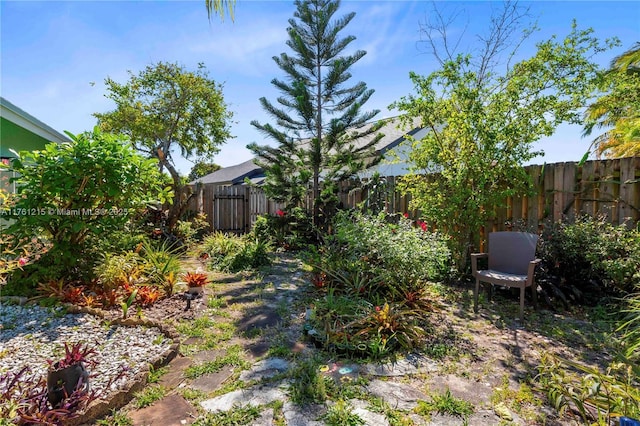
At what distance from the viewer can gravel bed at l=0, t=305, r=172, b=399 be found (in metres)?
2.22

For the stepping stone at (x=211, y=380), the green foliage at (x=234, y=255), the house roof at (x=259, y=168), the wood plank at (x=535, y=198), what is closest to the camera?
the stepping stone at (x=211, y=380)

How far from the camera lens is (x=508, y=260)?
3.99 metres

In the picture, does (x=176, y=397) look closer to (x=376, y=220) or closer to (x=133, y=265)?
(x=133, y=265)

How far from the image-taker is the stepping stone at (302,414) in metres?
1.81

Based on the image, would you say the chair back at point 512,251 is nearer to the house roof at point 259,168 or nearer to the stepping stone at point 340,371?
the stepping stone at point 340,371

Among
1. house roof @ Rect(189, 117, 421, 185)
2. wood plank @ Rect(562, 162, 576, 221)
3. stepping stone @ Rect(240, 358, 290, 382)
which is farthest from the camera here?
house roof @ Rect(189, 117, 421, 185)

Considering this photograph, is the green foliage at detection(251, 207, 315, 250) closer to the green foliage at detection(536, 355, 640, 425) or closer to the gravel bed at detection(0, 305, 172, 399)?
the gravel bed at detection(0, 305, 172, 399)

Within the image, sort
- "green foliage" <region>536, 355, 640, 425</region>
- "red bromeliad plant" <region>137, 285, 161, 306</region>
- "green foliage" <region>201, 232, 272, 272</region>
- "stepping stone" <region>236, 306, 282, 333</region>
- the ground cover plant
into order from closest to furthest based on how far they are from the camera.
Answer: "green foliage" <region>536, 355, 640, 425</region> < the ground cover plant < "stepping stone" <region>236, 306, 282, 333</region> < "red bromeliad plant" <region>137, 285, 161, 306</region> < "green foliage" <region>201, 232, 272, 272</region>

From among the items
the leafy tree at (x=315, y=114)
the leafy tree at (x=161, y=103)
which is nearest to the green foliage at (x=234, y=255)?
the leafy tree at (x=315, y=114)

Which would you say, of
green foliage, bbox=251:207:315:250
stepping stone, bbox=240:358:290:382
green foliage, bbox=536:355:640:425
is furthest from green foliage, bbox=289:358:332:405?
green foliage, bbox=251:207:315:250

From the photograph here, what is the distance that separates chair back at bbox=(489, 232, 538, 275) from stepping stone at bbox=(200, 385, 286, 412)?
313cm

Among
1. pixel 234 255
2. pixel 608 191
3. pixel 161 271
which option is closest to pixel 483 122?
pixel 608 191

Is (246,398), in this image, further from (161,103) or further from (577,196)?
(161,103)

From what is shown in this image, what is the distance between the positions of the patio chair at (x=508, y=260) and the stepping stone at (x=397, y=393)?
1889 millimetres
